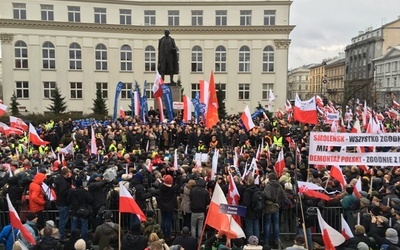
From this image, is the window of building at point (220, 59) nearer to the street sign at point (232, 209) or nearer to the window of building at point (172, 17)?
the window of building at point (172, 17)

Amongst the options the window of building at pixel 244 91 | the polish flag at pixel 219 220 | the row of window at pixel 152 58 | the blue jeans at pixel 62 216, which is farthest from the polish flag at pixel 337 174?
the window of building at pixel 244 91

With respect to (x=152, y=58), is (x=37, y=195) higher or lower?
lower

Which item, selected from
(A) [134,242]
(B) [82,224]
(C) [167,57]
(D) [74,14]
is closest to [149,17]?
(D) [74,14]

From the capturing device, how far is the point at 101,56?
47.8 metres

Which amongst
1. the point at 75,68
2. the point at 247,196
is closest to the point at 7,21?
the point at 75,68

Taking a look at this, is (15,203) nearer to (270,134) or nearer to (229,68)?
(270,134)

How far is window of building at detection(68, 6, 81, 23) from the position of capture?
46.9 metres

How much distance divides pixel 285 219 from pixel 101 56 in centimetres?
4141

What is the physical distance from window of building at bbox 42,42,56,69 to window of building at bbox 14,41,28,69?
1.95 meters

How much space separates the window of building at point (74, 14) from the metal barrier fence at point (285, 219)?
41300mm

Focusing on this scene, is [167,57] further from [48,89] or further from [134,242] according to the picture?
[48,89]

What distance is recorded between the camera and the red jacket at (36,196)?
911 centimetres

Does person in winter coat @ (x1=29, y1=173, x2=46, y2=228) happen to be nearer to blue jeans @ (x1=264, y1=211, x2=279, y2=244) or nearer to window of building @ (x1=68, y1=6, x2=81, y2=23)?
blue jeans @ (x1=264, y1=211, x2=279, y2=244)

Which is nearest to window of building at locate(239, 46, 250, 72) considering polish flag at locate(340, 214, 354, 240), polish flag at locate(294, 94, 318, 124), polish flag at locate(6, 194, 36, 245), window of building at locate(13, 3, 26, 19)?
window of building at locate(13, 3, 26, 19)
